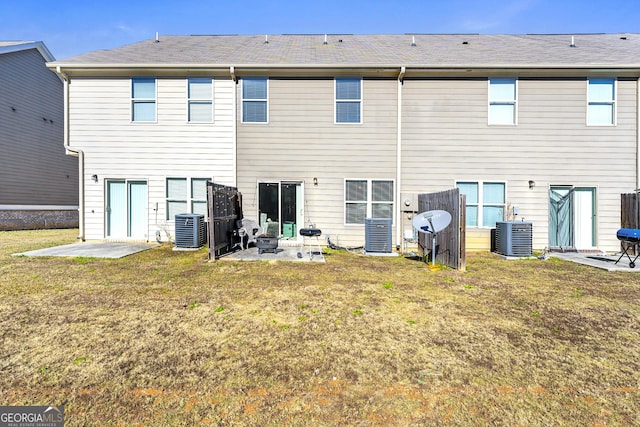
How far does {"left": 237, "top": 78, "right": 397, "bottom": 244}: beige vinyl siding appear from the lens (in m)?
9.09

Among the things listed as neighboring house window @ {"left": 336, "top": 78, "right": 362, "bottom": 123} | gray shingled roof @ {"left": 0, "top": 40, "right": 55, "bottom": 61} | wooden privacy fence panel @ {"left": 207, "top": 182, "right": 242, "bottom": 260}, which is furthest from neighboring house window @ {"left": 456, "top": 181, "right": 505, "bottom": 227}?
gray shingled roof @ {"left": 0, "top": 40, "right": 55, "bottom": 61}

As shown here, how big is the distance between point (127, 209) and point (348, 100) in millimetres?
8089

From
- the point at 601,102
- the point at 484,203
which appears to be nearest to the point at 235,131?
the point at 484,203

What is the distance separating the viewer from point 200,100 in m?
9.20

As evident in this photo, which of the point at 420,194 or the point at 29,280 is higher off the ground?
the point at 420,194

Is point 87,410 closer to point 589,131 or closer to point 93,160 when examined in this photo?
point 93,160

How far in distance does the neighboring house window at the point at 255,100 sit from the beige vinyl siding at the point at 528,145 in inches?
176

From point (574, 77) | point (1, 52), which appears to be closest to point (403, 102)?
point (574, 77)

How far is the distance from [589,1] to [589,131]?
202 inches

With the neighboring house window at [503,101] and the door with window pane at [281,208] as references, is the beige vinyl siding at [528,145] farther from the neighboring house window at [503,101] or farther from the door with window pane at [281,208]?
the door with window pane at [281,208]

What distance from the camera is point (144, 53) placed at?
10.0m

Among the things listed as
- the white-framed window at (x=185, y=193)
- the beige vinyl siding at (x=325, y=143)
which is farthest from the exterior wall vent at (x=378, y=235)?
the white-framed window at (x=185, y=193)

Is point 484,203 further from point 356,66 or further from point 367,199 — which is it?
point 356,66

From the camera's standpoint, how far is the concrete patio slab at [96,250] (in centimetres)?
746
